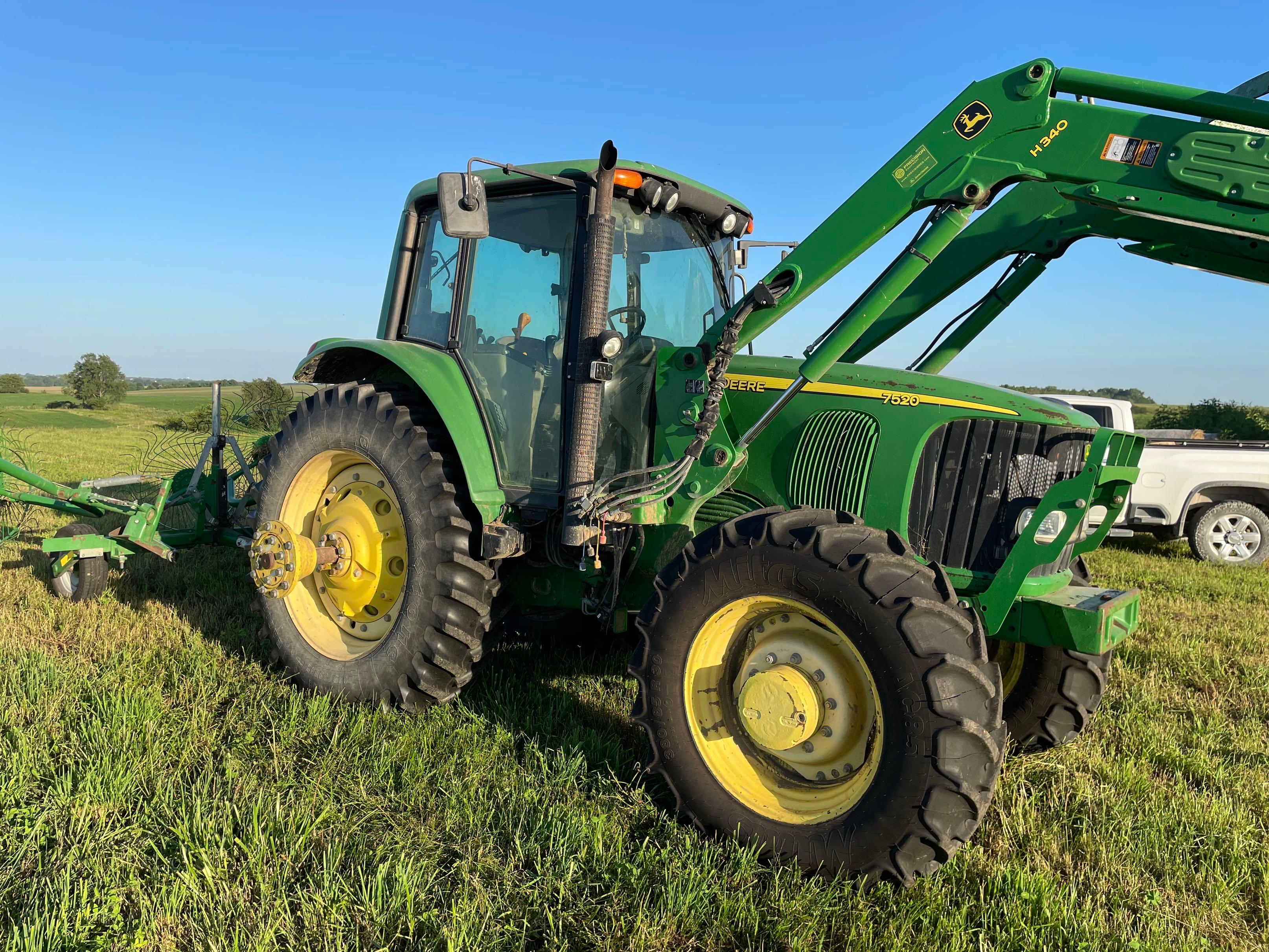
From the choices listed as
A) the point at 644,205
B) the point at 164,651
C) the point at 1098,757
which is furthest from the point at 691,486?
the point at 164,651

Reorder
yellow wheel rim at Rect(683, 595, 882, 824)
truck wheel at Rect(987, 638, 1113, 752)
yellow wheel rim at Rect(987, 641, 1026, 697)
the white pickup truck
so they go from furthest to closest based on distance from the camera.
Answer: the white pickup truck
yellow wheel rim at Rect(987, 641, 1026, 697)
truck wheel at Rect(987, 638, 1113, 752)
yellow wheel rim at Rect(683, 595, 882, 824)

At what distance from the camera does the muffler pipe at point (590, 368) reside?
11.0 ft

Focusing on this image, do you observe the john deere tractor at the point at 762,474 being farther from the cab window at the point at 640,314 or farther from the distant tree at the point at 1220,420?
the distant tree at the point at 1220,420

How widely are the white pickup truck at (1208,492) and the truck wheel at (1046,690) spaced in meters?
6.27

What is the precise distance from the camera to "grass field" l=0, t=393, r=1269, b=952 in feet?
7.53

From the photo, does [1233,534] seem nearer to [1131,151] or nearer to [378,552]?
[1131,151]

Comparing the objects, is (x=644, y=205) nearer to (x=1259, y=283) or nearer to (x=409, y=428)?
(x=409, y=428)

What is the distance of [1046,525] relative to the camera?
312cm

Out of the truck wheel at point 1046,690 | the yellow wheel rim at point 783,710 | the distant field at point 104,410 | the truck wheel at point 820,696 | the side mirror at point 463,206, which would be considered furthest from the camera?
the distant field at point 104,410

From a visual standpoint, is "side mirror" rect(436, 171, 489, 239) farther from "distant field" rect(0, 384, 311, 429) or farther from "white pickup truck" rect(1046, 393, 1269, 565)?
"white pickup truck" rect(1046, 393, 1269, 565)

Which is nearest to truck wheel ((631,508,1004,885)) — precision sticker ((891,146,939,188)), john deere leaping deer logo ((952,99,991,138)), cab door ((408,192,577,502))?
cab door ((408,192,577,502))

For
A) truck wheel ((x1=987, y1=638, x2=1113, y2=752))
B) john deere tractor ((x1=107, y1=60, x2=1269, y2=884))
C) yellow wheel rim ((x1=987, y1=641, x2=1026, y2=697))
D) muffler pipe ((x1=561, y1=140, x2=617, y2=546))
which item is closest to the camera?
john deere tractor ((x1=107, y1=60, x2=1269, y2=884))

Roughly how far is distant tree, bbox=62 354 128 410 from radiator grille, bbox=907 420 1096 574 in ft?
98.4

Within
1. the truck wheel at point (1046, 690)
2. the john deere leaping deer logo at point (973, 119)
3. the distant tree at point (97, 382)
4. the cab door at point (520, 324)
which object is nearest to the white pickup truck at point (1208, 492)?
the truck wheel at point (1046, 690)
